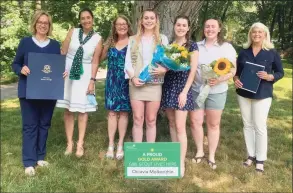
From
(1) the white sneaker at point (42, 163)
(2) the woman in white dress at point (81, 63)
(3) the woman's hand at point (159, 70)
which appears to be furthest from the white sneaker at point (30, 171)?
(3) the woman's hand at point (159, 70)

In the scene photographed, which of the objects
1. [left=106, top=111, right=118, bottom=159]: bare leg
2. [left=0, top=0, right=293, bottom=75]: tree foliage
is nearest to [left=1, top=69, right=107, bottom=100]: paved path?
[left=0, top=0, right=293, bottom=75]: tree foliage

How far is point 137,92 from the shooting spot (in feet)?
14.1

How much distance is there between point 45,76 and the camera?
444 cm

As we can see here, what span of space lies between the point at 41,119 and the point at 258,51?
9.39 ft

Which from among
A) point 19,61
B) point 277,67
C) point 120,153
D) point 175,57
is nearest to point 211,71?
point 175,57

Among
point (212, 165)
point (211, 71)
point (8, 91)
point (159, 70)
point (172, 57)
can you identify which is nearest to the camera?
point (172, 57)

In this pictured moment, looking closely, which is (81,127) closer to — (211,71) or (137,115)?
(137,115)

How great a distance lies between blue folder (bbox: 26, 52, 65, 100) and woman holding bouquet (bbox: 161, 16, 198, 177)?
4.13 feet

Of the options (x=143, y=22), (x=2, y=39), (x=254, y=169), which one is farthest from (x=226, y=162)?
(x=2, y=39)

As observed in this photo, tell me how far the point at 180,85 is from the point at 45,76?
1588 mm

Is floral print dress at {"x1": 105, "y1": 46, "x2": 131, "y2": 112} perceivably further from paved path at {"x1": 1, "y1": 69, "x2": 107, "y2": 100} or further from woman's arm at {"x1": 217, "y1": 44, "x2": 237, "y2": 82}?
paved path at {"x1": 1, "y1": 69, "x2": 107, "y2": 100}

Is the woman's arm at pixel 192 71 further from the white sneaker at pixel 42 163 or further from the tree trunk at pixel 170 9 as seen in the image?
the white sneaker at pixel 42 163

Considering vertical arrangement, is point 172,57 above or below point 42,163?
above

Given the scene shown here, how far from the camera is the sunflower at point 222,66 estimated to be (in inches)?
165
